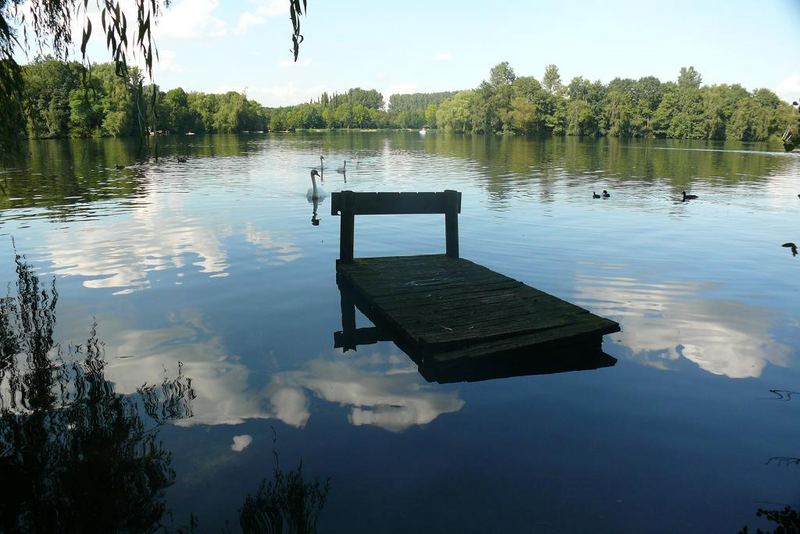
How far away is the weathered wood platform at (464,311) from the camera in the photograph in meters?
8.66

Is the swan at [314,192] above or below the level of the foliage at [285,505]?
above

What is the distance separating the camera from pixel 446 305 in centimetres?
1030

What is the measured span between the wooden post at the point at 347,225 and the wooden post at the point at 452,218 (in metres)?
2.46

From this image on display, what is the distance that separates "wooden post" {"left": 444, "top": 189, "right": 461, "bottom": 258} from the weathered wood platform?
1117 millimetres

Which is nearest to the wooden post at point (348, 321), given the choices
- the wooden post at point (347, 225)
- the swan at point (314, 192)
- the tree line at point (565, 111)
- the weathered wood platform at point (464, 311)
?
the weathered wood platform at point (464, 311)

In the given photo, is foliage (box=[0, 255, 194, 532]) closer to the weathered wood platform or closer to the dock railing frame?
the weathered wood platform

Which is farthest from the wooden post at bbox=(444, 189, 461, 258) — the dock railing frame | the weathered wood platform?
the weathered wood platform

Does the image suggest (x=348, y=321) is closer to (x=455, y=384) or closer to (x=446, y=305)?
(x=446, y=305)

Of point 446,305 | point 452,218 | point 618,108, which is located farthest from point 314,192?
point 618,108

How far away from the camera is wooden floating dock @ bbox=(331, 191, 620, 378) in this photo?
8719mm

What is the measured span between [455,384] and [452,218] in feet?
22.1

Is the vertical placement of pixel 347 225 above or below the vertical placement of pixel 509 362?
above

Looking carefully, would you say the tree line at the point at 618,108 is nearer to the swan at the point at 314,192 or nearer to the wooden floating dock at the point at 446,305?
the swan at the point at 314,192

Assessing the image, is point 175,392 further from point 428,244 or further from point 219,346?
point 428,244
